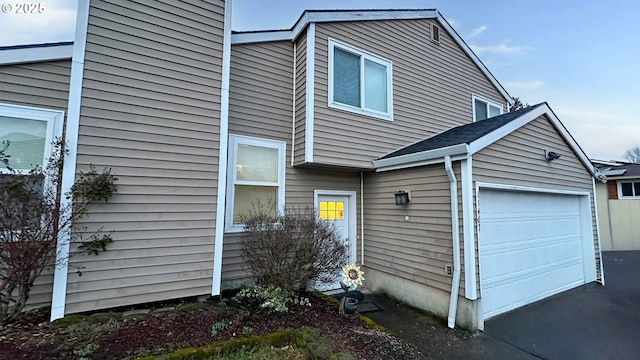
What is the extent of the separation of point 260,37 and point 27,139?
13.6ft

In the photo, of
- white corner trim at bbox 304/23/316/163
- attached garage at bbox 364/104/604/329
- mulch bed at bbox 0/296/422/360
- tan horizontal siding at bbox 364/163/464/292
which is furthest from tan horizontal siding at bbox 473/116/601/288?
white corner trim at bbox 304/23/316/163

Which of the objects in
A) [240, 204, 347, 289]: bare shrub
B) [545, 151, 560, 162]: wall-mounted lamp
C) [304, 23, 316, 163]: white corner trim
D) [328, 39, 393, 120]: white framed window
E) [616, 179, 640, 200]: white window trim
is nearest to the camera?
[240, 204, 347, 289]: bare shrub

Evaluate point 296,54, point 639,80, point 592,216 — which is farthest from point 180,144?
point 639,80

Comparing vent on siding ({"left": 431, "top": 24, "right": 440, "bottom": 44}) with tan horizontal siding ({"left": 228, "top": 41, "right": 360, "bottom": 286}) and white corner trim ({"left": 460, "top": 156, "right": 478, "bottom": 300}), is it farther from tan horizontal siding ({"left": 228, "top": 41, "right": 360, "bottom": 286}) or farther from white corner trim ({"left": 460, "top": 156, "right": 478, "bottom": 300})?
white corner trim ({"left": 460, "top": 156, "right": 478, "bottom": 300})

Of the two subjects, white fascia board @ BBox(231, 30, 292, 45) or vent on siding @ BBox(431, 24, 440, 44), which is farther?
vent on siding @ BBox(431, 24, 440, 44)

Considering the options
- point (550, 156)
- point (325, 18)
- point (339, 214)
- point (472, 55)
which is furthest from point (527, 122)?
point (325, 18)

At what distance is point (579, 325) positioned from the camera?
4477 millimetres

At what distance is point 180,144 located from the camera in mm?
4258

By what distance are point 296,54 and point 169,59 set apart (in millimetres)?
2766

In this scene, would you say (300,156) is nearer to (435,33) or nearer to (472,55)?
(435,33)

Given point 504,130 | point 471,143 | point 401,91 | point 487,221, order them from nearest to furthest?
point 471,143, point 487,221, point 504,130, point 401,91

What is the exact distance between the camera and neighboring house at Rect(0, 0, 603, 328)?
378 cm

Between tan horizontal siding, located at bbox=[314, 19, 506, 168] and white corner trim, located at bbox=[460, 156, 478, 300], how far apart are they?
2.12m

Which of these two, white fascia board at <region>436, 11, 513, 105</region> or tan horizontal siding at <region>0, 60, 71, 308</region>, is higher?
white fascia board at <region>436, 11, 513, 105</region>
